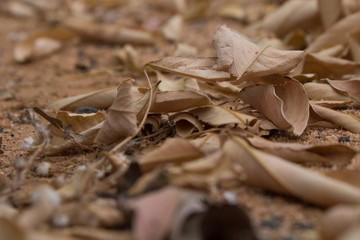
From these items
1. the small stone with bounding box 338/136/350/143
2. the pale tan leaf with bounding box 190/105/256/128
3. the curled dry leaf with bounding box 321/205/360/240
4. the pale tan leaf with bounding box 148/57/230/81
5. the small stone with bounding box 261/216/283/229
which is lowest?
the small stone with bounding box 338/136/350/143

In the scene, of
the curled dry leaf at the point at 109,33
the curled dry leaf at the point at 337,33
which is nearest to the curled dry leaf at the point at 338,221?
the curled dry leaf at the point at 337,33

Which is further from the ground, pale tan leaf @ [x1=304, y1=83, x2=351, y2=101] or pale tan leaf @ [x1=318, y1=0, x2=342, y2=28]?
pale tan leaf @ [x1=318, y1=0, x2=342, y2=28]

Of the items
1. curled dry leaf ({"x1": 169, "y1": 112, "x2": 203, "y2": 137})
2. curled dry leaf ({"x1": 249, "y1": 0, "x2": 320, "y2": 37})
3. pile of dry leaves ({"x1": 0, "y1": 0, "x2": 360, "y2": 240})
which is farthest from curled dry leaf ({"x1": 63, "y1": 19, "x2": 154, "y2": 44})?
curled dry leaf ({"x1": 169, "y1": 112, "x2": 203, "y2": 137})

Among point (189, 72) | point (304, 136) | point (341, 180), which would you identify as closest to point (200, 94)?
point (189, 72)

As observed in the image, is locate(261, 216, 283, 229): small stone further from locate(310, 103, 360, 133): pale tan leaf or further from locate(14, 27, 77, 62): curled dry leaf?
locate(14, 27, 77, 62): curled dry leaf

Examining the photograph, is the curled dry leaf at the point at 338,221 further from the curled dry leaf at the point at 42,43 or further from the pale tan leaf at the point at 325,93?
the curled dry leaf at the point at 42,43

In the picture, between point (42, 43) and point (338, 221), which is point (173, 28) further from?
point (338, 221)
